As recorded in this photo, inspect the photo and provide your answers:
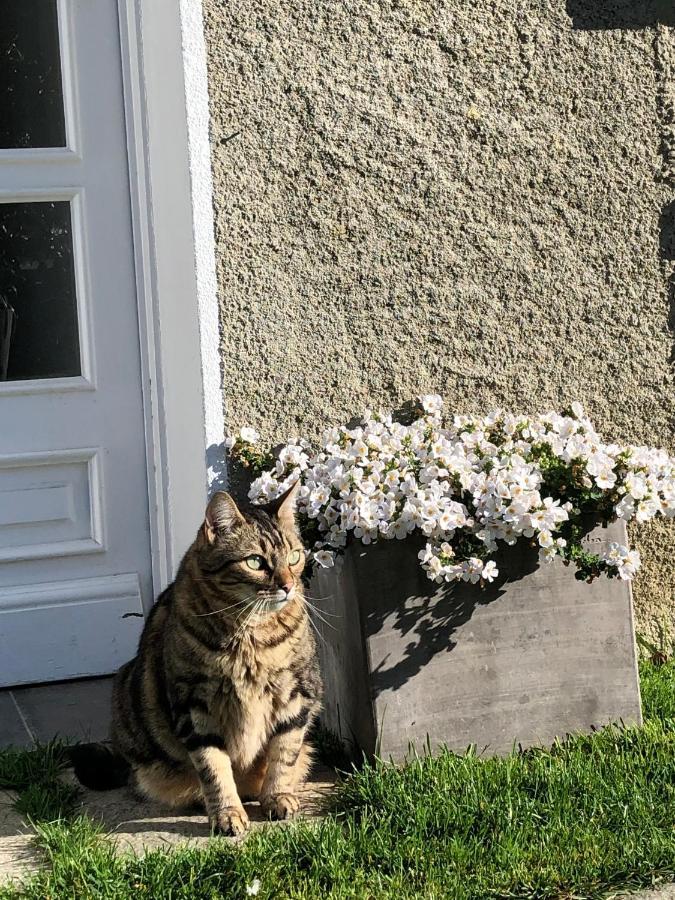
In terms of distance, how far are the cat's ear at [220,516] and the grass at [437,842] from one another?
764mm

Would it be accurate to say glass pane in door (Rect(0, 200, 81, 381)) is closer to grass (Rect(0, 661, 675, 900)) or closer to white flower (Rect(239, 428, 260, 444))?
white flower (Rect(239, 428, 260, 444))

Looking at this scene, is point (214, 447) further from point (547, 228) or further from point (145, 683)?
point (547, 228)

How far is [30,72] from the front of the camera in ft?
12.5

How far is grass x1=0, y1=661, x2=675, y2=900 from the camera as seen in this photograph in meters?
2.30

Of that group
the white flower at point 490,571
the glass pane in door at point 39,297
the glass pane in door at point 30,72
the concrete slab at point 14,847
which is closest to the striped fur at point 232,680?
the concrete slab at point 14,847

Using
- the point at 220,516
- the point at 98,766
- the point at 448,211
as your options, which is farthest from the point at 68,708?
the point at 448,211

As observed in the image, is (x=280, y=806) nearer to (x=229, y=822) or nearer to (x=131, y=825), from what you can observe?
(x=229, y=822)

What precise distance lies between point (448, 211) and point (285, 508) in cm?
151

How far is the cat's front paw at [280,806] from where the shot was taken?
273 cm

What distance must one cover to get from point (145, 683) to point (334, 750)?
66cm

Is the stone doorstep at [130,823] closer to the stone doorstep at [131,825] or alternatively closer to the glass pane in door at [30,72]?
the stone doorstep at [131,825]

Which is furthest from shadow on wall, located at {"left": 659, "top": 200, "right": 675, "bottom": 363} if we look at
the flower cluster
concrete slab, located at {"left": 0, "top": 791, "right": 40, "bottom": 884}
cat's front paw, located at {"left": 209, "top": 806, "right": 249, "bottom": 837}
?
concrete slab, located at {"left": 0, "top": 791, "right": 40, "bottom": 884}

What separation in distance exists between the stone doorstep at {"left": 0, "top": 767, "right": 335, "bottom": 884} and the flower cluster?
695mm

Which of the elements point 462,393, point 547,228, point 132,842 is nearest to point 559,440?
point 462,393
